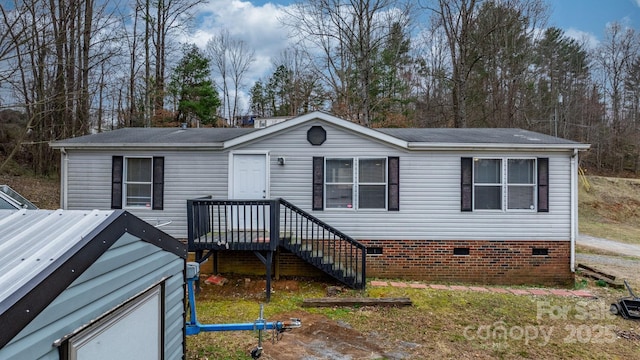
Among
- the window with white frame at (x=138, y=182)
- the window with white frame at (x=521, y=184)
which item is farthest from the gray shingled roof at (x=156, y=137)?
the window with white frame at (x=521, y=184)

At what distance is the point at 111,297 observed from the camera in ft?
7.91

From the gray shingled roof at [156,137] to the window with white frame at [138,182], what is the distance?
544mm

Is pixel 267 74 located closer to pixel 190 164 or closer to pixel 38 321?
pixel 190 164

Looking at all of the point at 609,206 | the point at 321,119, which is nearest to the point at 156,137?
the point at 321,119

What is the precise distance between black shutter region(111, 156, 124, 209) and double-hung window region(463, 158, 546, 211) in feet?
29.0

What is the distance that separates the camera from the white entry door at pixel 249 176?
8.62 metres

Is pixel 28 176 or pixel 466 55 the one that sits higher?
pixel 466 55

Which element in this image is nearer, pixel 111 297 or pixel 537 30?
pixel 111 297

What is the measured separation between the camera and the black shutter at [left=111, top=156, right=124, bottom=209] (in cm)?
866

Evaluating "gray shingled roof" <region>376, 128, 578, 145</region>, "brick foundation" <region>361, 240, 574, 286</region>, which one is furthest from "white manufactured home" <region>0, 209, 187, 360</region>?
"gray shingled roof" <region>376, 128, 578, 145</region>

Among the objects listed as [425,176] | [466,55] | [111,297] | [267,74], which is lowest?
[111,297]

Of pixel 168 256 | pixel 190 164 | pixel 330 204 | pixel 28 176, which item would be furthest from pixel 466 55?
pixel 28 176

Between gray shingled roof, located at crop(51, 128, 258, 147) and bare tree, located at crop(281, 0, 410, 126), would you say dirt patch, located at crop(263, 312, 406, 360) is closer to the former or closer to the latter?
gray shingled roof, located at crop(51, 128, 258, 147)

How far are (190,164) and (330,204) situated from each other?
3.66 meters
